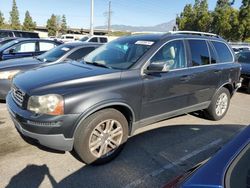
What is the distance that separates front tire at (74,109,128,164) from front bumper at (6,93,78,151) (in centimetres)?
14

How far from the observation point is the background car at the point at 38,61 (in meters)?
6.27

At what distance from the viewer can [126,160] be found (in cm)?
409

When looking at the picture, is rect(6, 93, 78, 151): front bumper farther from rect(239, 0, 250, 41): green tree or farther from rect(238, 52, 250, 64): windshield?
rect(239, 0, 250, 41): green tree

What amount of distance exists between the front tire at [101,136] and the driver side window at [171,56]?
1.13 metres

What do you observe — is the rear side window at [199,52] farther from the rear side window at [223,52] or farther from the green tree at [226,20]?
the green tree at [226,20]

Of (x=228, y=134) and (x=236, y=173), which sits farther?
(x=228, y=134)

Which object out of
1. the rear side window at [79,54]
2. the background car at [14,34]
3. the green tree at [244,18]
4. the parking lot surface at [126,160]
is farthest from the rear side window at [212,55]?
the green tree at [244,18]

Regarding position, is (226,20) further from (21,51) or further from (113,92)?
(113,92)

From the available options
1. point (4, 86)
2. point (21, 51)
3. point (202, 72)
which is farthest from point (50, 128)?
point (21, 51)

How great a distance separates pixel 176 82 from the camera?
186 inches

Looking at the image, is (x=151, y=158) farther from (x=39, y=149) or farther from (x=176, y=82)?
(x=39, y=149)

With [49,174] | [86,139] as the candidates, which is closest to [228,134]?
[86,139]

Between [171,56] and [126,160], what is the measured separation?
74.3 inches

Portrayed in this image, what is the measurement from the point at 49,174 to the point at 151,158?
1.46 meters
